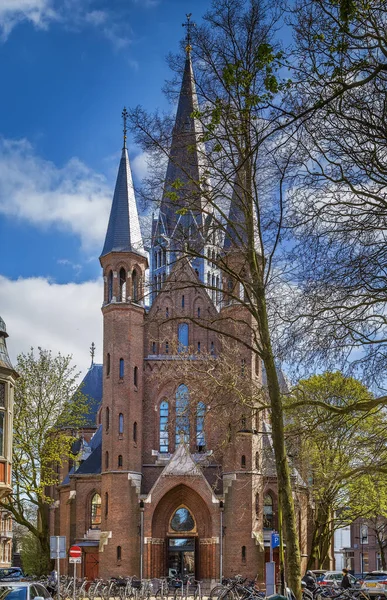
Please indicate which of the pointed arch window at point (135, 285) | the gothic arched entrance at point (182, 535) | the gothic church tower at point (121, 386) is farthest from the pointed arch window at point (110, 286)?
the gothic arched entrance at point (182, 535)

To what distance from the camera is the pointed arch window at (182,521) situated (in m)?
53.6

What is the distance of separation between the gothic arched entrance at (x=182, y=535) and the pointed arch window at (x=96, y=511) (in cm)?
609

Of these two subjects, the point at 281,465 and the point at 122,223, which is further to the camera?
the point at 122,223

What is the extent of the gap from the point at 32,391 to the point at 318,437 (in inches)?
1190

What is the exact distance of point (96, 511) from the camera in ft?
191

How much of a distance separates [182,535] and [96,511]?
7180 mm

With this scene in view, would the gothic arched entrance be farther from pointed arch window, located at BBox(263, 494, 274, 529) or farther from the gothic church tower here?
pointed arch window, located at BBox(263, 494, 274, 529)

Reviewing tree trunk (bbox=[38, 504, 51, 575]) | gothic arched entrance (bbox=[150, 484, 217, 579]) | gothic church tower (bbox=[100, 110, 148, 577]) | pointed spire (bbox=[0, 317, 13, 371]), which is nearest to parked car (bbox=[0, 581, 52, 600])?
pointed spire (bbox=[0, 317, 13, 371])

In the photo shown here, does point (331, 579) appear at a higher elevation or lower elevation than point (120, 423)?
lower

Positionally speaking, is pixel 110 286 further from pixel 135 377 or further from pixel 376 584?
pixel 376 584

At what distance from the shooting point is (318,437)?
19.2m

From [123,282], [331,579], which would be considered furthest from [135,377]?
[331,579]

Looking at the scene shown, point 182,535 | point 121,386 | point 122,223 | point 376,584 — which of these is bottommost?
point 376,584

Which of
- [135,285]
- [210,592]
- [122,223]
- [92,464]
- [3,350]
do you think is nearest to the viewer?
[3,350]
